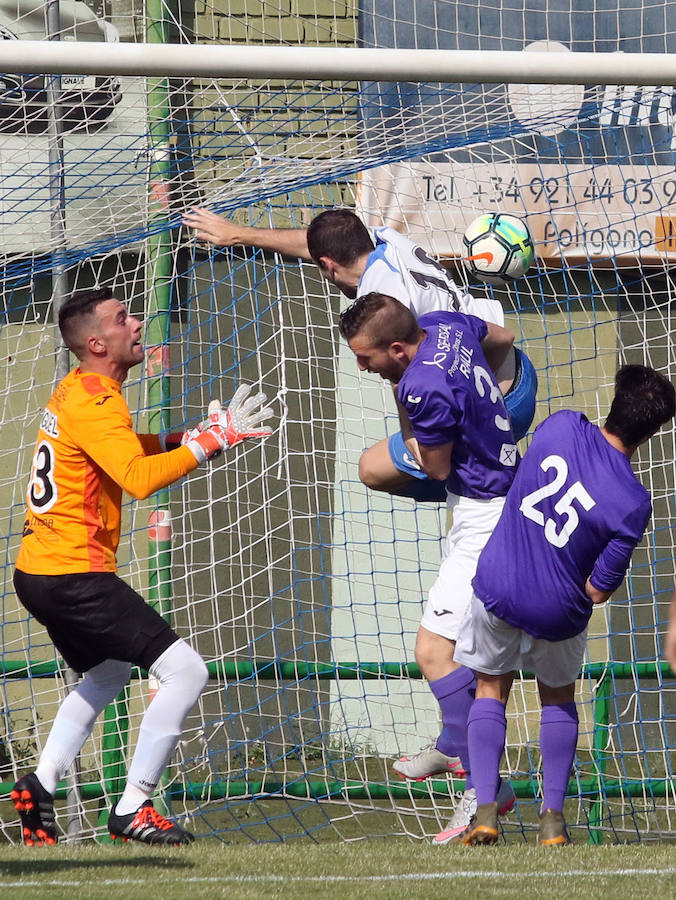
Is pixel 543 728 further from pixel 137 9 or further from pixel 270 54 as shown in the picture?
pixel 137 9

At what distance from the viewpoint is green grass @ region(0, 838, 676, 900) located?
3.26m

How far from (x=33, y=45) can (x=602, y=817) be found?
4.11 metres

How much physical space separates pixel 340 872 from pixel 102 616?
3.92 feet

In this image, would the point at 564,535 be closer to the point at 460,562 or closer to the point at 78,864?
the point at 460,562

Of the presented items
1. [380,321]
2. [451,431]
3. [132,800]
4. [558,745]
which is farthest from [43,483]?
[558,745]

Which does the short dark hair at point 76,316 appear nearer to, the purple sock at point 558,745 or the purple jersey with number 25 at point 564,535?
the purple jersey with number 25 at point 564,535

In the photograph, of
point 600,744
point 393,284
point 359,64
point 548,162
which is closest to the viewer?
point 359,64

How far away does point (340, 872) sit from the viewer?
143 inches

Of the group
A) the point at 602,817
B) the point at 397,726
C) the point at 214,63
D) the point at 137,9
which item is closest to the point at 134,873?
the point at 214,63

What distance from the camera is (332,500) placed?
25.1 ft

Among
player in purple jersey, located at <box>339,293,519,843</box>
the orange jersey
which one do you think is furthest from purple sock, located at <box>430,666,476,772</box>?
the orange jersey

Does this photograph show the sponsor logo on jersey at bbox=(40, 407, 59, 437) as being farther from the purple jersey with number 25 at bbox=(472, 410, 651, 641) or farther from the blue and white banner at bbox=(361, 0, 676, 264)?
the blue and white banner at bbox=(361, 0, 676, 264)

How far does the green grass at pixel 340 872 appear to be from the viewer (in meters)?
3.26

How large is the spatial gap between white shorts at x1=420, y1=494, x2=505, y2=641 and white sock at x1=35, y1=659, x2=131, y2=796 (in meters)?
1.15
